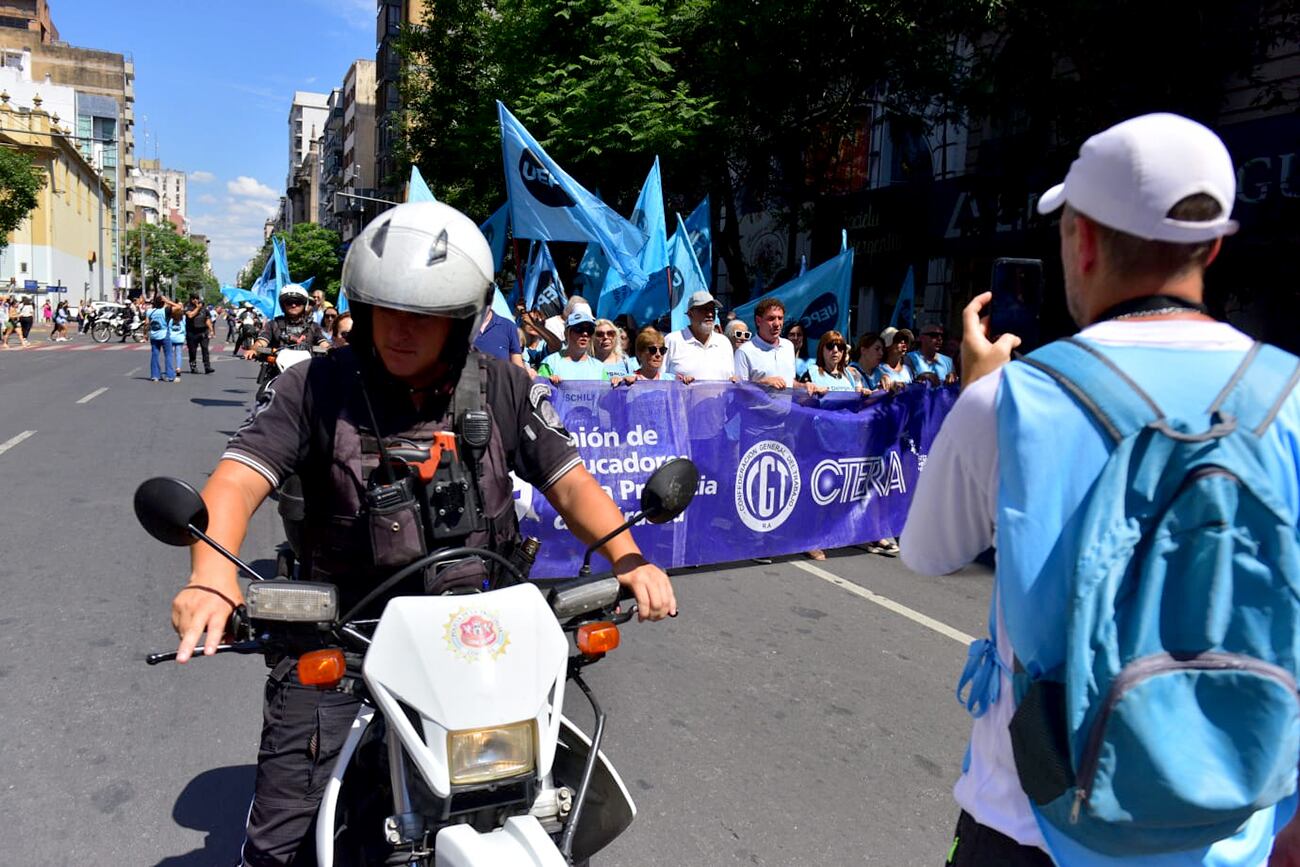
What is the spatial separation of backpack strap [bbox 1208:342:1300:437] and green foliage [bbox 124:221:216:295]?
360ft

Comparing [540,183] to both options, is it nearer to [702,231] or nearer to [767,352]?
[767,352]

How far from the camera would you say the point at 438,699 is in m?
1.76

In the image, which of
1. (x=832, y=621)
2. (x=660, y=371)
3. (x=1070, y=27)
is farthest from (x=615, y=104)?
(x=832, y=621)

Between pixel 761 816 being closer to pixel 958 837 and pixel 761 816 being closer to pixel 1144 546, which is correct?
pixel 958 837

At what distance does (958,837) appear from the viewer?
1729 millimetres

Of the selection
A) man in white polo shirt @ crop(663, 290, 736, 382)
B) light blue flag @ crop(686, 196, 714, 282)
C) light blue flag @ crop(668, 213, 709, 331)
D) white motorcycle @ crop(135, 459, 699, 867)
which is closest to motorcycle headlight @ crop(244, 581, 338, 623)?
white motorcycle @ crop(135, 459, 699, 867)

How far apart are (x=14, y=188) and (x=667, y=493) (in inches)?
1896

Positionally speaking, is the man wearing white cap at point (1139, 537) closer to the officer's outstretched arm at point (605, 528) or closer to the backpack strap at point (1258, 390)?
the backpack strap at point (1258, 390)

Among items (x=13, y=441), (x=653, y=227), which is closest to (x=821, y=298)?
(x=653, y=227)

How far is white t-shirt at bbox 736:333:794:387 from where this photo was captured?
844cm

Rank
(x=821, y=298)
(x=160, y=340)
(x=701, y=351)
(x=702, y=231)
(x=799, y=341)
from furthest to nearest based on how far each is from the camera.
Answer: (x=160, y=340), (x=702, y=231), (x=821, y=298), (x=799, y=341), (x=701, y=351)

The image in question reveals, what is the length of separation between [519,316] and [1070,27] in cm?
723

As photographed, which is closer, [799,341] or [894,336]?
[894,336]

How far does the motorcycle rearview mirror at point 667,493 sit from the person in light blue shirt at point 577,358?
16.1 feet
